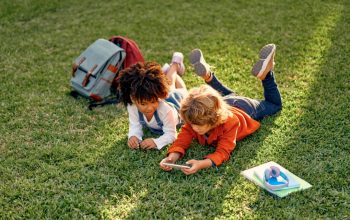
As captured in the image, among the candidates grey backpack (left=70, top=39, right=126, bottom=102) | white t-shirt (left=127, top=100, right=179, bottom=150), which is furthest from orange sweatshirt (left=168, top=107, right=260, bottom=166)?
grey backpack (left=70, top=39, right=126, bottom=102)

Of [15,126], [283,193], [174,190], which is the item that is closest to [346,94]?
[283,193]

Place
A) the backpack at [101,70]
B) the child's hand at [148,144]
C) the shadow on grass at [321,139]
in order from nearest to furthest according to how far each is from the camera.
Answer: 1. the shadow on grass at [321,139]
2. the child's hand at [148,144]
3. the backpack at [101,70]

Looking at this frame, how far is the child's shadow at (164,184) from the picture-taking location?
10.1 feet

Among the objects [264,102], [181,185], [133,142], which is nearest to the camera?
[181,185]

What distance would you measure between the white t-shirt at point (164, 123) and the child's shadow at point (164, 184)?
0.09 m

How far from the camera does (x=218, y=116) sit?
3.38m

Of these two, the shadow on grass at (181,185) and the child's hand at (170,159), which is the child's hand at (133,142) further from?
the child's hand at (170,159)

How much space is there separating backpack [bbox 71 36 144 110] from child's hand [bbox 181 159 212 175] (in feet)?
4.33

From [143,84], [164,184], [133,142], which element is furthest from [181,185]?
[143,84]

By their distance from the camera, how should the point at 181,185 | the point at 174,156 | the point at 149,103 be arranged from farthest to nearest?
the point at 149,103, the point at 174,156, the point at 181,185

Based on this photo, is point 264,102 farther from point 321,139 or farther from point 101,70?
point 101,70

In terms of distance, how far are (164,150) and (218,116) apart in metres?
0.55

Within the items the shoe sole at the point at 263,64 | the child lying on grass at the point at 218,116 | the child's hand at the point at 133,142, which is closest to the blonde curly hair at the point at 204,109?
the child lying on grass at the point at 218,116

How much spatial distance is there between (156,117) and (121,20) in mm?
2993
